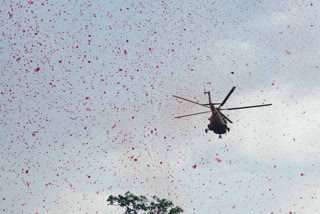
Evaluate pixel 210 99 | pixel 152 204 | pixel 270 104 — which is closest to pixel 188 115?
pixel 210 99

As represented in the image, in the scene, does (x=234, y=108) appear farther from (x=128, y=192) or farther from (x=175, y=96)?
(x=128, y=192)

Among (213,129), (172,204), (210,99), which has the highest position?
(172,204)

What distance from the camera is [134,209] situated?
48.2 m

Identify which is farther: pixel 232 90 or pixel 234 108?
pixel 234 108

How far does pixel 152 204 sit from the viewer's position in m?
48.2

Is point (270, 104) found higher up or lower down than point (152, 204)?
lower down

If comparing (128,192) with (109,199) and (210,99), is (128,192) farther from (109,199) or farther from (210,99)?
(210,99)

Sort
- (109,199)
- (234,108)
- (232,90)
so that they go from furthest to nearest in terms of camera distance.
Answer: (109,199)
(234,108)
(232,90)

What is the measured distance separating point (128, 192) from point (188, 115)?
25460 mm

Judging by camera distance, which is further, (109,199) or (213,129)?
(109,199)

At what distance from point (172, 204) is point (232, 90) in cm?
2844

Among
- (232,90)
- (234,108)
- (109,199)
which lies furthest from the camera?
(109,199)

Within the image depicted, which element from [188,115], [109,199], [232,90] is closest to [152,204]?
[109,199]

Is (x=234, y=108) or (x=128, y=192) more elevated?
(x=128, y=192)
